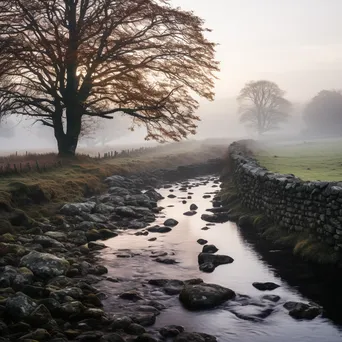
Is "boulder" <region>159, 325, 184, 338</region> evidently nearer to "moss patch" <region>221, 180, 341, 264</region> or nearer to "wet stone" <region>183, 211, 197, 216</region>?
"moss patch" <region>221, 180, 341, 264</region>

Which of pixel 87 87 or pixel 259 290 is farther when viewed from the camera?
pixel 87 87

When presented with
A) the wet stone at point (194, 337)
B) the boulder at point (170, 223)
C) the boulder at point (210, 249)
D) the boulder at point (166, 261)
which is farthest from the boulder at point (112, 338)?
the boulder at point (170, 223)

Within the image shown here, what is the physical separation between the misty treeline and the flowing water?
68255mm

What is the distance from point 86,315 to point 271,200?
8.70 meters

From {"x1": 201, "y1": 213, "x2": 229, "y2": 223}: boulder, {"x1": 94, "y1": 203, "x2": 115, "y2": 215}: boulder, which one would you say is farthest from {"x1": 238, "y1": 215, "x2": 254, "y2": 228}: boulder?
{"x1": 94, "y1": 203, "x2": 115, "y2": 215}: boulder

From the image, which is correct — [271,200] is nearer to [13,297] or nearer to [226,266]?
[226,266]

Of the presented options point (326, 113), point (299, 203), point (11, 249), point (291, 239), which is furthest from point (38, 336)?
point (326, 113)

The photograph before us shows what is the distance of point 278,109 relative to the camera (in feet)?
274

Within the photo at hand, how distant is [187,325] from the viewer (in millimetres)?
6922

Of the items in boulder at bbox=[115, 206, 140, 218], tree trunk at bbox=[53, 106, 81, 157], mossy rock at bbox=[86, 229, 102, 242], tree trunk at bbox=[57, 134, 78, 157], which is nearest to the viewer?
mossy rock at bbox=[86, 229, 102, 242]

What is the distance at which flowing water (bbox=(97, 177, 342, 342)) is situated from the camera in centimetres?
676

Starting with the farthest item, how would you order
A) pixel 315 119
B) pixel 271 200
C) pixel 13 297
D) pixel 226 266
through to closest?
pixel 315 119 → pixel 271 200 → pixel 226 266 → pixel 13 297

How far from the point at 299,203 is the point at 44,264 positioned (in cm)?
726

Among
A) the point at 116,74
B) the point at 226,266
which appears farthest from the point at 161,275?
the point at 116,74
